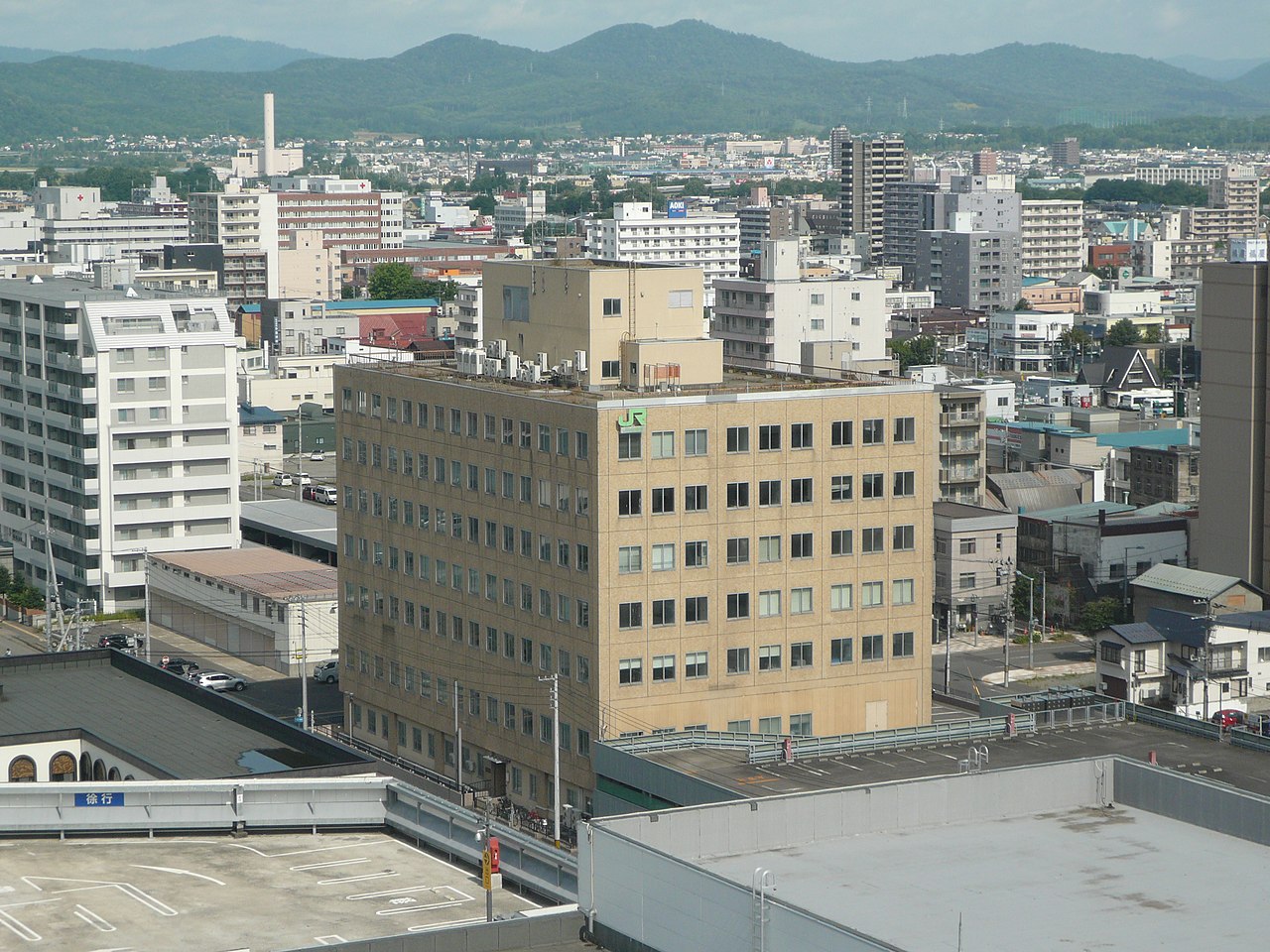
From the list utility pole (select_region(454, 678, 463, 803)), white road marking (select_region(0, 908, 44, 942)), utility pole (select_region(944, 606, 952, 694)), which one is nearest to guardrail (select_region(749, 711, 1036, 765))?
utility pole (select_region(454, 678, 463, 803))

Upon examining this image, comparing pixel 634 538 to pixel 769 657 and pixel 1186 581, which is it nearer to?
pixel 769 657

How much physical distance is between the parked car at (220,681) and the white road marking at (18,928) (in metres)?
41.6

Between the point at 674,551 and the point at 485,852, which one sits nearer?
the point at 485,852

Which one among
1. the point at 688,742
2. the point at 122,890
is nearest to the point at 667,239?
the point at 688,742

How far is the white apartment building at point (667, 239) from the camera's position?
189 m

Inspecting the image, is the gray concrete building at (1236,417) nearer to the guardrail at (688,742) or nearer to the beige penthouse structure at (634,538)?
the beige penthouse structure at (634,538)

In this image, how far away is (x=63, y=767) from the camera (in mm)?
38250

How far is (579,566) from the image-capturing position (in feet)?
154

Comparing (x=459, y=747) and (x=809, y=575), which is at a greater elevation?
(x=809, y=575)

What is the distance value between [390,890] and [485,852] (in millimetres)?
2707

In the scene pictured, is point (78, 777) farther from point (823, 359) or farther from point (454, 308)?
point (454, 308)

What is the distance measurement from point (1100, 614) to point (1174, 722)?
38852 millimetres

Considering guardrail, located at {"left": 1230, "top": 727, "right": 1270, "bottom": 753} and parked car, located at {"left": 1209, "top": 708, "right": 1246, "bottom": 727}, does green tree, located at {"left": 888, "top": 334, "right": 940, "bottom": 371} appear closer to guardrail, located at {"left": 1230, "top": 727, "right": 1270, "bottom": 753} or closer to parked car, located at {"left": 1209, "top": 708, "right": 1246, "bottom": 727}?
parked car, located at {"left": 1209, "top": 708, "right": 1246, "bottom": 727}

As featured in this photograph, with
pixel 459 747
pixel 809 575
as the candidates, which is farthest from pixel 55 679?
pixel 809 575
